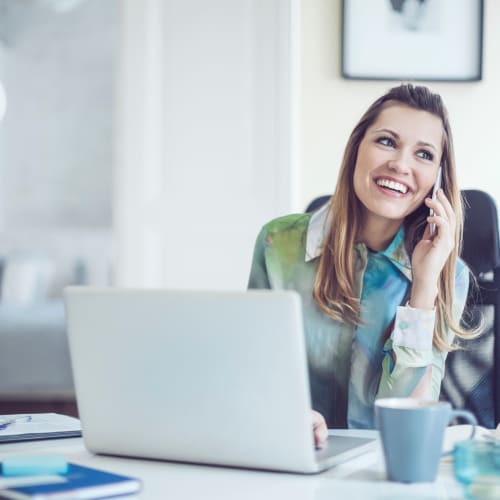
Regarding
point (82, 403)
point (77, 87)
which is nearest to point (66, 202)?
point (77, 87)

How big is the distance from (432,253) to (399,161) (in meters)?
0.20

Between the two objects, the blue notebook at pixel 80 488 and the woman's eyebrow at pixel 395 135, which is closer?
the blue notebook at pixel 80 488

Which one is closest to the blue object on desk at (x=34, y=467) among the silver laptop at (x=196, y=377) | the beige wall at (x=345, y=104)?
the silver laptop at (x=196, y=377)

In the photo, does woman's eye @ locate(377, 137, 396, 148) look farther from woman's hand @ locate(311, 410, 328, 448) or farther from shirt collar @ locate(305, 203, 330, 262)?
woman's hand @ locate(311, 410, 328, 448)

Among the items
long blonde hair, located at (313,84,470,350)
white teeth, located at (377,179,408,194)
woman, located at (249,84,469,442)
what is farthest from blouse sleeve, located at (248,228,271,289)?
white teeth, located at (377,179,408,194)

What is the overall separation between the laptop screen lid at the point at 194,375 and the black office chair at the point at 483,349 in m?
0.76

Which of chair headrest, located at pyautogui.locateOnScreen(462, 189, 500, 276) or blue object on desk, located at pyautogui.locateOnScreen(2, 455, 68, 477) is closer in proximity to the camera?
blue object on desk, located at pyautogui.locateOnScreen(2, 455, 68, 477)

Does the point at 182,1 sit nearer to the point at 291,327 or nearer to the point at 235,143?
the point at 235,143

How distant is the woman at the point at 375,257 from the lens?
1438mm

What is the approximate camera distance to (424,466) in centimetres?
83

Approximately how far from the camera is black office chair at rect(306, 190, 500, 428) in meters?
1.54

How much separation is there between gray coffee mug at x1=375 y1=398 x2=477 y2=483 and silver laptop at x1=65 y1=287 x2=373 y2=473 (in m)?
0.08

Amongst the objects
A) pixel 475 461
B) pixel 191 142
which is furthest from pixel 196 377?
pixel 191 142

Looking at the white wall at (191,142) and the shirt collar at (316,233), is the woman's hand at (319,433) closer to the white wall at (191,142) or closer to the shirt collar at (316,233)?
the shirt collar at (316,233)
